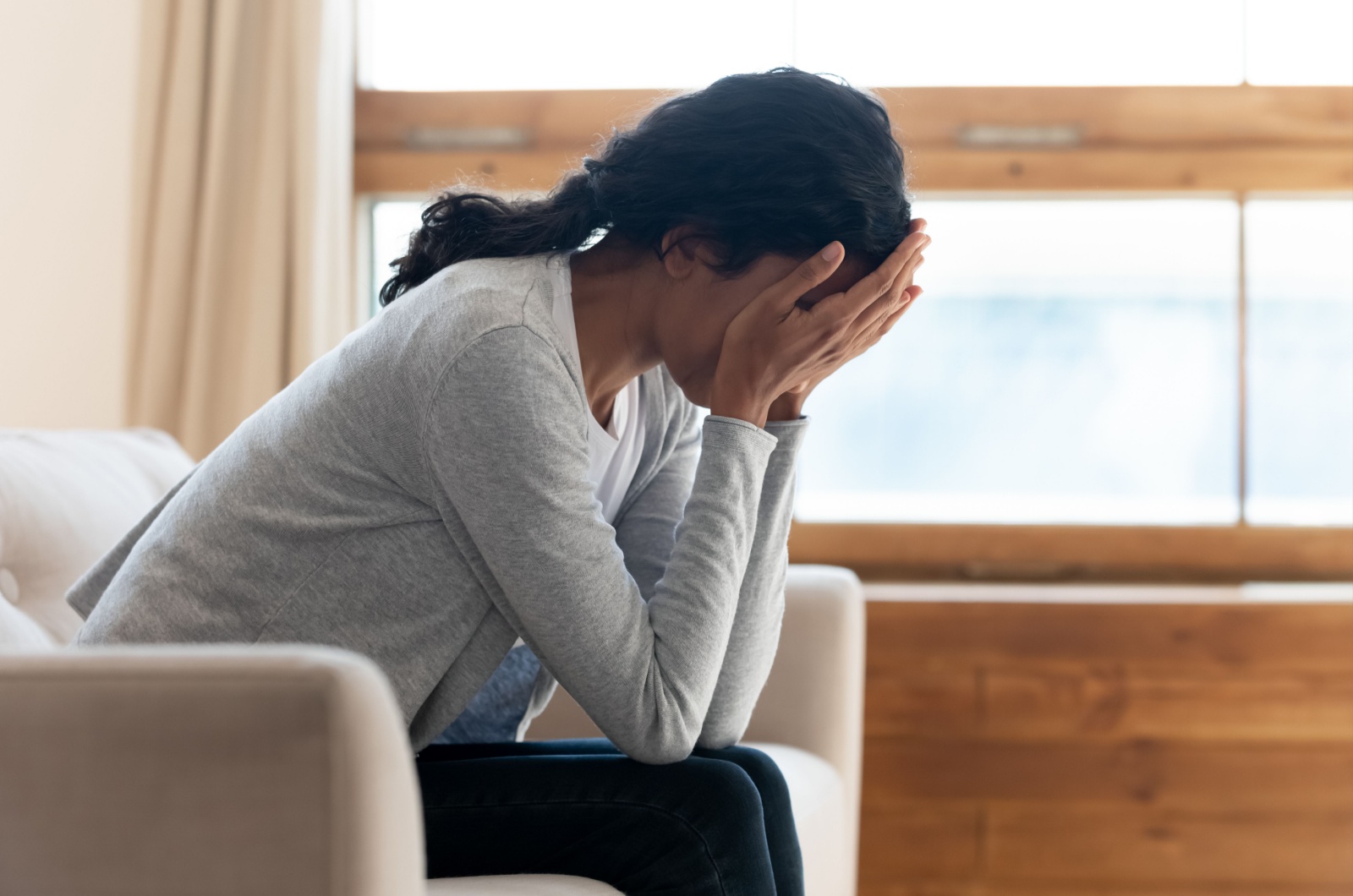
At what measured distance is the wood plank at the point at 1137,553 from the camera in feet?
6.89

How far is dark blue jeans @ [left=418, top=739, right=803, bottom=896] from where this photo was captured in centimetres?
89

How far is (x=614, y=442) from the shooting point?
1084 mm

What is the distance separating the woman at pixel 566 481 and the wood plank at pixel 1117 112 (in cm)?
116

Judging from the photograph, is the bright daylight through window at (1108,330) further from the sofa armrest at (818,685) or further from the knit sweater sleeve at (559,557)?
the knit sweater sleeve at (559,557)

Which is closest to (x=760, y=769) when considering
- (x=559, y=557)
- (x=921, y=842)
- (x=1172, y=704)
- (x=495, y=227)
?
(x=559, y=557)

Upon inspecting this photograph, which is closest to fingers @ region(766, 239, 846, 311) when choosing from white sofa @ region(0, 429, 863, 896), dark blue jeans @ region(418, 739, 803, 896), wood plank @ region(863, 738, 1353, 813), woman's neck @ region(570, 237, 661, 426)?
woman's neck @ region(570, 237, 661, 426)

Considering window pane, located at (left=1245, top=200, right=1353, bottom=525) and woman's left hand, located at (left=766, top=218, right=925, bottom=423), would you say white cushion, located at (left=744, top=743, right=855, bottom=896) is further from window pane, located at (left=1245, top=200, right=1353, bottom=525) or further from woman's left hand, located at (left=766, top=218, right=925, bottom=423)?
window pane, located at (left=1245, top=200, right=1353, bottom=525)

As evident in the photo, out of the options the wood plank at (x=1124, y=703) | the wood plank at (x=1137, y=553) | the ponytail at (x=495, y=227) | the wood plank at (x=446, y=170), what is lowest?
the wood plank at (x=1124, y=703)

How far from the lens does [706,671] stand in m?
0.97

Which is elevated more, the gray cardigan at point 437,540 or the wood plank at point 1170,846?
the gray cardigan at point 437,540

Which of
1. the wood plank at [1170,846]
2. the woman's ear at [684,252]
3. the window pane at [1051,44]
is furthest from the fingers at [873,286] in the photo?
the window pane at [1051,44]

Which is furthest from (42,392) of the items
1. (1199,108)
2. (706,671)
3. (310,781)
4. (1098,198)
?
(1199,108)

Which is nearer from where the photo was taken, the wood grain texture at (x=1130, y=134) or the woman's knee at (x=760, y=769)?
the woman's knee at (x=760, y=769)

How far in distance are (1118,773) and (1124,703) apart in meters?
0.11
